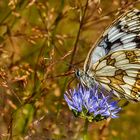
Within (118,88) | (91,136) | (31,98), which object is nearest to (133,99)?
(118,88)

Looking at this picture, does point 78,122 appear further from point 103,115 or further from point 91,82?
point 103,115

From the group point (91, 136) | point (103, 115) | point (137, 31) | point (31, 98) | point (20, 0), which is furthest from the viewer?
point (91, 136)

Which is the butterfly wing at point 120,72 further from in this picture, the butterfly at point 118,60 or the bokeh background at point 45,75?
the bokeh background at point 45,75

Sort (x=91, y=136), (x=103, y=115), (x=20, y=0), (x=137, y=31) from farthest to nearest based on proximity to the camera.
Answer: (x=91, y=136), (x=20, y=0), (x=137, y=31), (x=103, y=115)

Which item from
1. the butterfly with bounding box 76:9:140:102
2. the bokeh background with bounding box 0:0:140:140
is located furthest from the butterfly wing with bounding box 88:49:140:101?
the bokeh background with bounding box 0:0:140:140

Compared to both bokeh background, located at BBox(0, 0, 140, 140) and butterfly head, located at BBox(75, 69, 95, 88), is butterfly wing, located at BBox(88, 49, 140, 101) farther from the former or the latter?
bokeh background, located at BBox(0, 0, 140, 140)

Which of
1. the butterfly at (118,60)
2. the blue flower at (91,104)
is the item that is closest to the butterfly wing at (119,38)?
the butterfly at (118,60)

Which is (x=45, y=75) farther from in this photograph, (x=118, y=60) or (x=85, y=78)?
(x=118, y=60)
